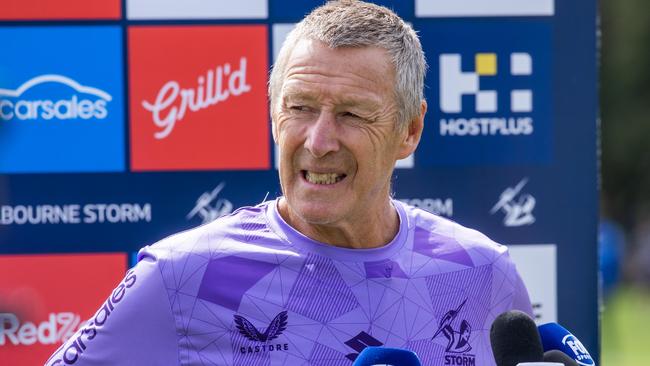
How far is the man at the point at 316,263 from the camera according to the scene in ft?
8.88

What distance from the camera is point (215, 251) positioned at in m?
2.80

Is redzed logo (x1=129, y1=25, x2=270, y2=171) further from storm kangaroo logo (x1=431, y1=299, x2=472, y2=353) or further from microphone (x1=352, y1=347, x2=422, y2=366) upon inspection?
microphone (x1=352, y1=347, x2=422, y2=366)

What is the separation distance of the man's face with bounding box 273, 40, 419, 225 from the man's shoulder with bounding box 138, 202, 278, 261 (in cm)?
11

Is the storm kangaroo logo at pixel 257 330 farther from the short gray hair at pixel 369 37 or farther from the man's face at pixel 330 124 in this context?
the short gray hair at pixel 369 37

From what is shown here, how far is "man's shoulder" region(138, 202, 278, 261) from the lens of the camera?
110 inches

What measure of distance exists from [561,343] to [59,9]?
227 cm

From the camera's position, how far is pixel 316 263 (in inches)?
111

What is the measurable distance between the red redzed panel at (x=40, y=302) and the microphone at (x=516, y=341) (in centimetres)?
210

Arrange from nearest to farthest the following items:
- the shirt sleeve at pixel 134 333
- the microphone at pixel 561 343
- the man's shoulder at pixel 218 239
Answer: the microphone at pixel 561 343 → the shirt sleeve at pixel 134 333 → the man's shoulder at pixel 218 239

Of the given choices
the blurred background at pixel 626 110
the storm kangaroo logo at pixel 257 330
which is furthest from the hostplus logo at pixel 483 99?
the blurred background at pixel 626 110

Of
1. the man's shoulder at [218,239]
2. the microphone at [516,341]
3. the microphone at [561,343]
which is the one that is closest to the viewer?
the microphone at [516,341]

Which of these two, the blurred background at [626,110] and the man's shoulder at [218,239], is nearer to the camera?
the man's shoulder at [218,239]

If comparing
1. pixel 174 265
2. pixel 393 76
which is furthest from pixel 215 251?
pixel 393 76

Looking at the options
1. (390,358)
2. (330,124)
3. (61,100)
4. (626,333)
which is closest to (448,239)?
(330,124)
